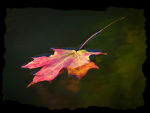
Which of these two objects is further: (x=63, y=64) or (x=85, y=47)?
(x=85, y=47)

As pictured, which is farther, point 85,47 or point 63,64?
point 85,47

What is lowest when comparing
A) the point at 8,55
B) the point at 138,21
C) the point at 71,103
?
the point at 71,103

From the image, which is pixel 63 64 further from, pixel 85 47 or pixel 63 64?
pixel 85 47

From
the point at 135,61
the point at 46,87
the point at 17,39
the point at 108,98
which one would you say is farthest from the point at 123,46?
the point at 17,39

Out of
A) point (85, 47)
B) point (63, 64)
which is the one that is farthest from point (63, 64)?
point (85, 47)

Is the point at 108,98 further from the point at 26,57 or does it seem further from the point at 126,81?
the point at 26,57
